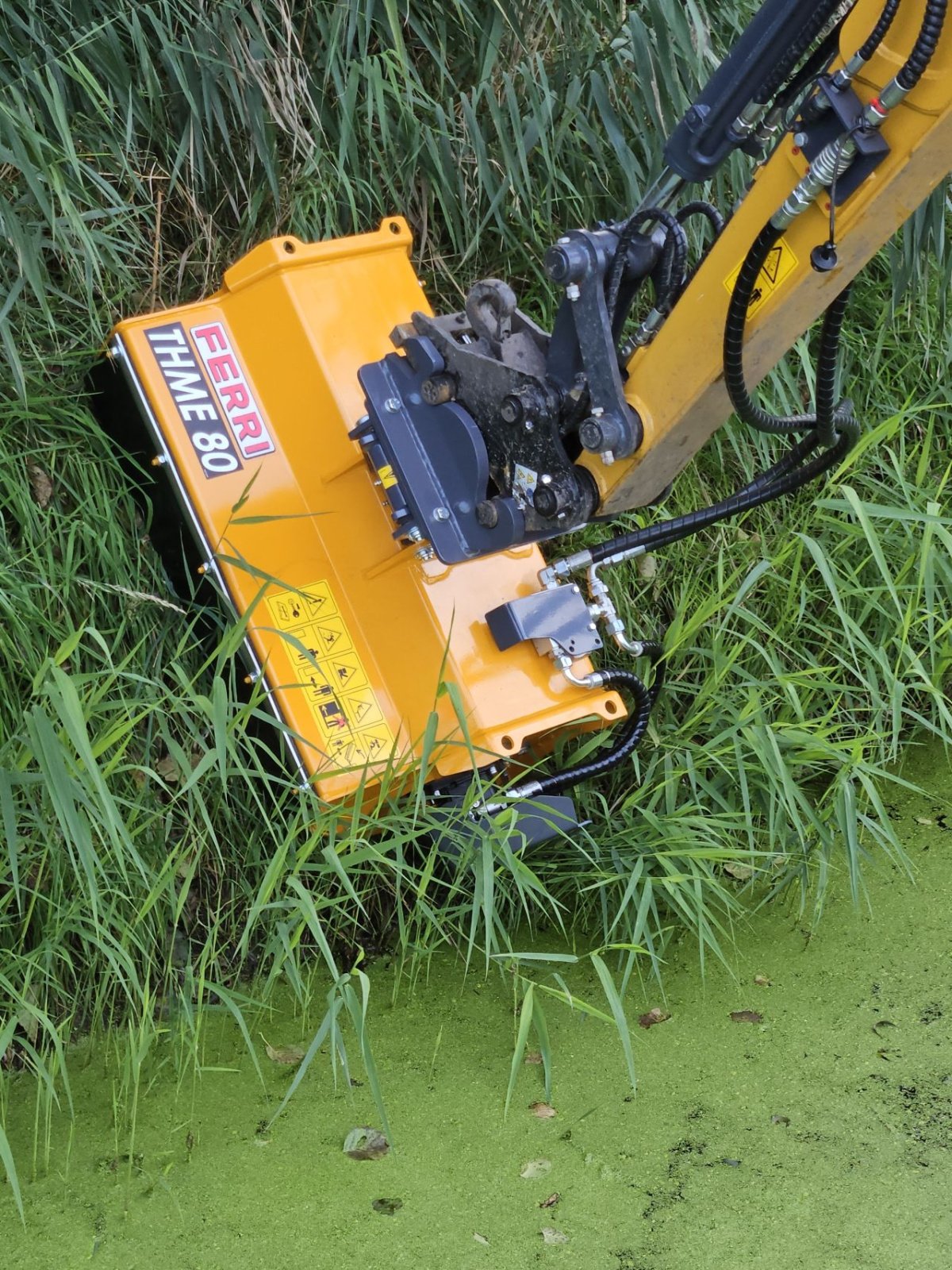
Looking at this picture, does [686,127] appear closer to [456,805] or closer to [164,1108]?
A: [456,805]

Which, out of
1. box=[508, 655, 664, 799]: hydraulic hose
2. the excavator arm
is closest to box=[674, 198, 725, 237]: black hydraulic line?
the excavator arm

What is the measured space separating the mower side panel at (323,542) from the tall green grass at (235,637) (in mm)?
100

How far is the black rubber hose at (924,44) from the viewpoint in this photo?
129 cm

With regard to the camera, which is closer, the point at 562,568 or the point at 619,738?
the point at 562,568

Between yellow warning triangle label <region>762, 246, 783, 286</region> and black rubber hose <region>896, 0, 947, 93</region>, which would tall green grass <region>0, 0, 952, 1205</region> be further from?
black rubber hose <region>896, 0, 947, 93</region>

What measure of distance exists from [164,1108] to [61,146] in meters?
1.38

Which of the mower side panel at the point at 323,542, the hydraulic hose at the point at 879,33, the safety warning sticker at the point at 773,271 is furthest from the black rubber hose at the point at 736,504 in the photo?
the hydraulic hose at the point at 879,33

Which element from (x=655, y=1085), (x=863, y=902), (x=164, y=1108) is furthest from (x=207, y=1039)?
(x=863, y=902)

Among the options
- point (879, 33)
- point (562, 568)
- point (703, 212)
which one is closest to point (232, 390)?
point (562, 568)

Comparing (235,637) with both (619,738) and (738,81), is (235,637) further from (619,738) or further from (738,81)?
(738,81)

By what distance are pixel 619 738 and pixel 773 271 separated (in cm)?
79

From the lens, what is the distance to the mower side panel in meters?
1.87

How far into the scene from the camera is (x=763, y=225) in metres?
A: 1.52

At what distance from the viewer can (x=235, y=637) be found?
67.7 inches
